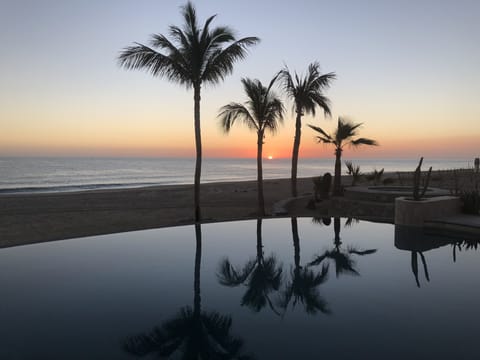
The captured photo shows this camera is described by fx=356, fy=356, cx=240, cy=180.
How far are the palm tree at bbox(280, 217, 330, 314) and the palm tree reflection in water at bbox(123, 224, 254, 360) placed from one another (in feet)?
3.90

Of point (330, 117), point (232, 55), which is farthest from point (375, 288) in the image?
point (330, 117)

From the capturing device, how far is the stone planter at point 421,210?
34.1 feet

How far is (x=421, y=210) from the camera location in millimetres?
10375

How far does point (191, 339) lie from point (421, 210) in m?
8.39

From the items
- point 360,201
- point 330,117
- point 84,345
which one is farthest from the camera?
point 330,117

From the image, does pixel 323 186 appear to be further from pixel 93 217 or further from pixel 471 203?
pixel 93 217

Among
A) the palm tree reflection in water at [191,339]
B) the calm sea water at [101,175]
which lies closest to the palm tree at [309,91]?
the palm tree reflection in water at [191,339]

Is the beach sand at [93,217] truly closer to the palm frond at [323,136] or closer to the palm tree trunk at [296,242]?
the palm tree trunk at [296,242]

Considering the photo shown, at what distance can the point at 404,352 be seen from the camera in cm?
402

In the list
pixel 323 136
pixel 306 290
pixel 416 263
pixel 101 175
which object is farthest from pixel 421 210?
pixel 101 175

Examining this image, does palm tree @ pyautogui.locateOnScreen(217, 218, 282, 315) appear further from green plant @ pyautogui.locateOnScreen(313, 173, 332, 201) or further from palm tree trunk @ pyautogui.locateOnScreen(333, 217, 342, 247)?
green plant @ pyautogui.locateOnScreen(313, 173, 332, 201)

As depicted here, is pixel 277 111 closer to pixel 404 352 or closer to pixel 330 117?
pixel 330 117

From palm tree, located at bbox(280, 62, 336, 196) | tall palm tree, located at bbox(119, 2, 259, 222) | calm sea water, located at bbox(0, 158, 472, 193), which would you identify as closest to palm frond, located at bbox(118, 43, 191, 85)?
tall palm tree, located at bbox(119, 2, 259, 222)

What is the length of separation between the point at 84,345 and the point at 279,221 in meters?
9.03
